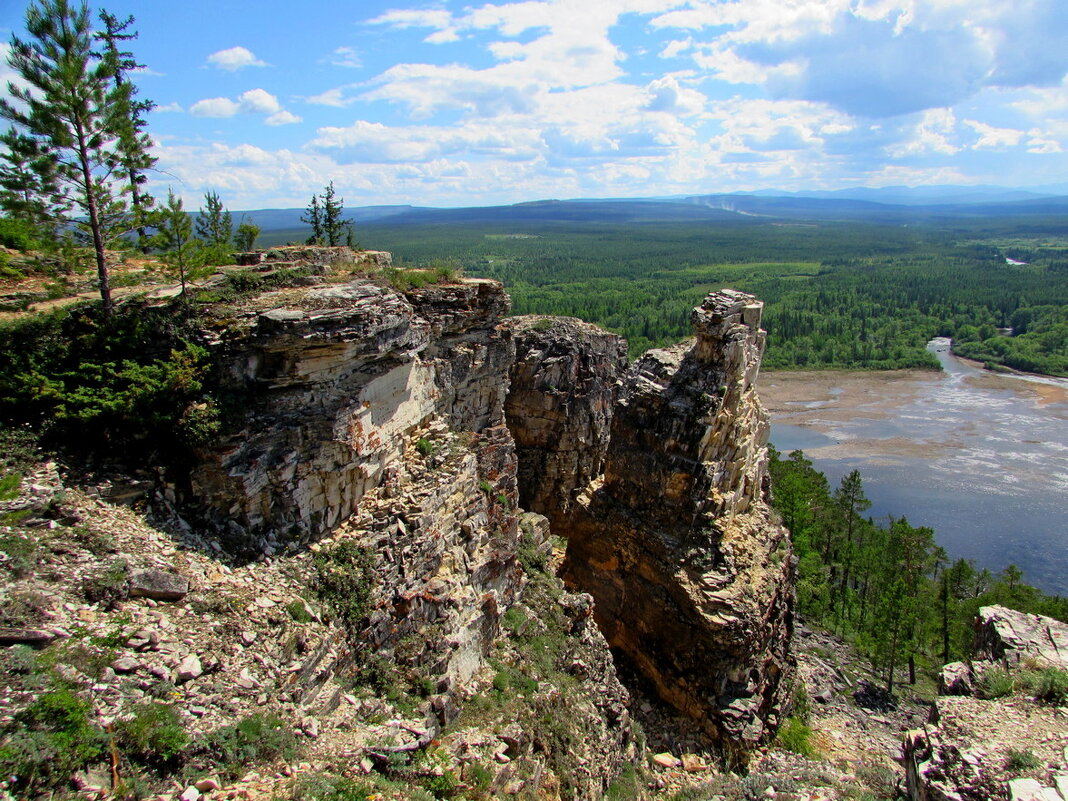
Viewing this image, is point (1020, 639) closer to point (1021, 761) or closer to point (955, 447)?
point (1021, 761)

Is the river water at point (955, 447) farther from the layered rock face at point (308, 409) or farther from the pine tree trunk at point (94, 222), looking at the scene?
the pine tree trunk at point (94, 222)

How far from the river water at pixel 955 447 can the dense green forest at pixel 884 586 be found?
280 inches

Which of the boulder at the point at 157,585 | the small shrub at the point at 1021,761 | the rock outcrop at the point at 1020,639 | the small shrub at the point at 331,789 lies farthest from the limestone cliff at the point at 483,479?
the small shrub at the point at 1021,761

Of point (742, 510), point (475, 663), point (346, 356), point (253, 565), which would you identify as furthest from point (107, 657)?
point (742, 510)

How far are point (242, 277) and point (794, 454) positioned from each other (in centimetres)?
4945

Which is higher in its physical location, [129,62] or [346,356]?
[129,62]

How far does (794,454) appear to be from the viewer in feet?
180

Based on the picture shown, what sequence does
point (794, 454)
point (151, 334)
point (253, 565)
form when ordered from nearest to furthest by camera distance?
point (253, 565)
point (151, 334)
point (794, 454)

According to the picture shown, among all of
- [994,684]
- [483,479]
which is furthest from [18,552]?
[994,684]

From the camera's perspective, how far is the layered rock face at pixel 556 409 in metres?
40.0

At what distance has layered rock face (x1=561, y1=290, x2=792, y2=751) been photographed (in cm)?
2517

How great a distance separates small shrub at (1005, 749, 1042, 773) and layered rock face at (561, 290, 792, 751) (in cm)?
1090

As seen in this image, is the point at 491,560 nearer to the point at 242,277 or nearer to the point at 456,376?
the point at 456,376

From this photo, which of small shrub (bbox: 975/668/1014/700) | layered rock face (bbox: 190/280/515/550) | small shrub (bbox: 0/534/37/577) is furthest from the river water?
small shrub (bbox: 0/534/37/577)
